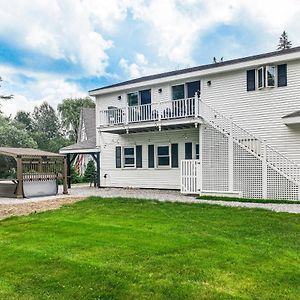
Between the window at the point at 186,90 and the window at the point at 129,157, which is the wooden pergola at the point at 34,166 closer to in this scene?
the window at the point at 129,157

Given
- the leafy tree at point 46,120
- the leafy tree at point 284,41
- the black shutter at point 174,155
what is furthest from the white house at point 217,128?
the leafy tree at point 46,120

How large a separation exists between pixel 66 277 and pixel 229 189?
1113 cm

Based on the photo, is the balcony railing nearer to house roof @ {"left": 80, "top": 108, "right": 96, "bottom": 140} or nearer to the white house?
the white house

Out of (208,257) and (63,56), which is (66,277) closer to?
(208,257)

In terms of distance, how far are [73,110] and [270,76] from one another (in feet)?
155

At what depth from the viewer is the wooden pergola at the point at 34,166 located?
58.3 ft

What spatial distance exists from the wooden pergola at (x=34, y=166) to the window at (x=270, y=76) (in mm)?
10513

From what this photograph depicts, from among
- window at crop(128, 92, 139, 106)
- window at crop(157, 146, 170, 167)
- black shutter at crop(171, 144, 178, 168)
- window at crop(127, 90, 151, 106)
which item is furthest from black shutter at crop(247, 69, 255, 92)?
window at crop(128, 92, 139, 106)

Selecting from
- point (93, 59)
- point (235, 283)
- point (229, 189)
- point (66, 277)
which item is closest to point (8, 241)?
point (66, 277)

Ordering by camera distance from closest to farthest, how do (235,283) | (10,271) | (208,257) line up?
(235,283) < (10,271) < (208,257)

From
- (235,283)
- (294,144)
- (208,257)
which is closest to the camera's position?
(235,283)

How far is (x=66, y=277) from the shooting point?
550 centimetres

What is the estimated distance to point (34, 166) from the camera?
20438 mm

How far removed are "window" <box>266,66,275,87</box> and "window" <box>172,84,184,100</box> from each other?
4.67 m
